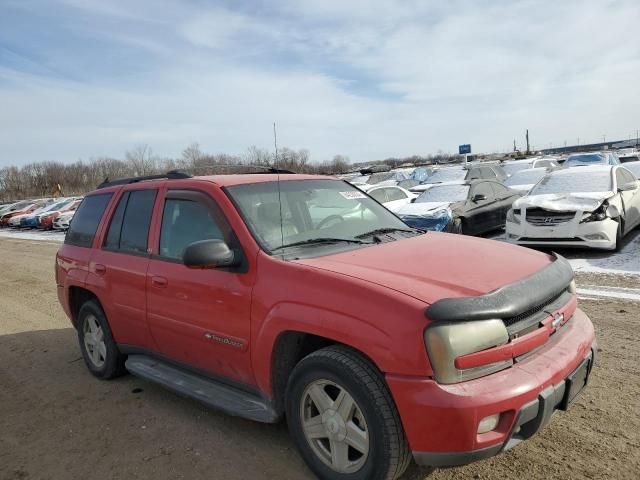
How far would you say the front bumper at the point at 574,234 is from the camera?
8.12 meters

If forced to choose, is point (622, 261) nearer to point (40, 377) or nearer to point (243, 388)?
point (243, 388)

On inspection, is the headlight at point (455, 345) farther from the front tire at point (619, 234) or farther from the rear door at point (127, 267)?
the front tire at point (619, 234)

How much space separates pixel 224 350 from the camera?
3311 mm

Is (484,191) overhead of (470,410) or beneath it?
overhead

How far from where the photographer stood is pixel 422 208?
1096 centimetres

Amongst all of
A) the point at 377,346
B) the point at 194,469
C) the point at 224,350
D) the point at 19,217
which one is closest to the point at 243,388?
the point at 224,350

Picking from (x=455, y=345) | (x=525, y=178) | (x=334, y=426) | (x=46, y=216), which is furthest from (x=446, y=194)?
(x=46, y=216)

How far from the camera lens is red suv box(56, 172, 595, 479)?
2.35 m

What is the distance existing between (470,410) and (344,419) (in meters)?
0.72

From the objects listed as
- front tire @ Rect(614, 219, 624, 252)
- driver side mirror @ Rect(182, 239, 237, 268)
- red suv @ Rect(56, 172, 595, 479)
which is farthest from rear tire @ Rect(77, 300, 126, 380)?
front tire @ Rect(614, 219, 624, 252)

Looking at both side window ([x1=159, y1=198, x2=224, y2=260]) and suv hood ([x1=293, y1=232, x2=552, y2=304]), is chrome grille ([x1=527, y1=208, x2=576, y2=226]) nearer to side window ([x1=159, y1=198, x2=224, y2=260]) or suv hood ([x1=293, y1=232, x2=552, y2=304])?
suv hood ([x1=293, y1=232, x2=552, y2=304])

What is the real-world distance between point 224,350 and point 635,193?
9.27m

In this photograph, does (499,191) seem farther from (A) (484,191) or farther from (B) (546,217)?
(B) (546,217)

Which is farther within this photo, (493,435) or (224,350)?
(224,350)
